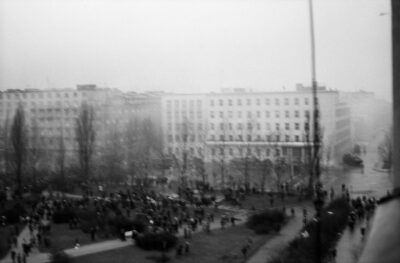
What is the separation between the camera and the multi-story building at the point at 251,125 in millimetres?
12078

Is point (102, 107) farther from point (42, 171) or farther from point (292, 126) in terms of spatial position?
point (292, 126)

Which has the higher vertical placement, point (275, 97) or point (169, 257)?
point (275, 97)

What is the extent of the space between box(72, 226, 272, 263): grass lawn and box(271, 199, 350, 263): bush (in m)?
0.75

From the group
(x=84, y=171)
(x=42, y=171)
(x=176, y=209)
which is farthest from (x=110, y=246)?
(x=42, y=171)

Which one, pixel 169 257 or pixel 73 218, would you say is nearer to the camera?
pixel 169 257

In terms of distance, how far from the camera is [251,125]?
1291 cm

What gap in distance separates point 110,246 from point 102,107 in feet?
34.6

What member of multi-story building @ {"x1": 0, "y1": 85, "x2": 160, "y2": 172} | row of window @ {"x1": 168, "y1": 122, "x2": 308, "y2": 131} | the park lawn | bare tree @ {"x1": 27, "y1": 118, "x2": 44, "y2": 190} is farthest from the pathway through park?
multi-story building @ {"x1": 0, "y1": 85, "x2": 160, "y2": 172}

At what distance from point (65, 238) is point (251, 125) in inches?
298

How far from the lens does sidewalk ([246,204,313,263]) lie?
5430 mm

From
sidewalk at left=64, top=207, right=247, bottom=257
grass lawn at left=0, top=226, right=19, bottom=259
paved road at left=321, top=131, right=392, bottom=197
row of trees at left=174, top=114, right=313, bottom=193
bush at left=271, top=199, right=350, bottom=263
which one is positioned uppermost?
row of trees at left=174, top=114, right=313, bottom=193

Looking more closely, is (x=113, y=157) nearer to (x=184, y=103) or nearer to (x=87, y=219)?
(x=184, y=103)

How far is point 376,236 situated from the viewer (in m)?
1.14

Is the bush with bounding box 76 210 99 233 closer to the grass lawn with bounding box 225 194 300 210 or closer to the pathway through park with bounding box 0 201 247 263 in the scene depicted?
the pathway through park with bounding box 0 201 247 263
